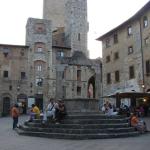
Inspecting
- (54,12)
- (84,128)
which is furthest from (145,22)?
(54,12)

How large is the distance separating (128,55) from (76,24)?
20.7 metres

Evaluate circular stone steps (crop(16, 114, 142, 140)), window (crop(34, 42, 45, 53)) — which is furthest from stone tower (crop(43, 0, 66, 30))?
circular stone steps (crop(16, 114, 142, 140))

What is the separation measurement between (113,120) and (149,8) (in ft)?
56.5

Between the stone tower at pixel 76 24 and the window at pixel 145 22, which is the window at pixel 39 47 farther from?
the window at pixel 145 22

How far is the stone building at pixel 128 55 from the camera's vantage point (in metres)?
31.3

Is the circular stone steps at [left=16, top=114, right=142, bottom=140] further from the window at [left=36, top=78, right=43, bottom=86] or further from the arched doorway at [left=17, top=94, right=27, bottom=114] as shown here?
the window at [left=36, top=78, right=43, bottom=86]

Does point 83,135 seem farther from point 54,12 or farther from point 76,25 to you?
point 54,12

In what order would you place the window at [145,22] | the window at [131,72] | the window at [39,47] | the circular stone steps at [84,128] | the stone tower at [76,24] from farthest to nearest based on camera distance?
the stone tower at [76,24], the window at [39,47], the window at [131,72], the window at [145,22], the circular stone steps at [84,128]

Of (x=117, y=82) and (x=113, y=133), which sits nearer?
(x=113, y=133)

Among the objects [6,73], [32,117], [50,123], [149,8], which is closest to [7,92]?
[6,73]

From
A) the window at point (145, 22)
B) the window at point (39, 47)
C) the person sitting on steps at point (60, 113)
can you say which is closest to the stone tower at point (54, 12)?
the window at point (39, 47)

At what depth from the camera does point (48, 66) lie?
48.3 m

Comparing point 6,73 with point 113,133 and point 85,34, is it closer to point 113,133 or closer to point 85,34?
point 85,34

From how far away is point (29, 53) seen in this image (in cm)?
4769
